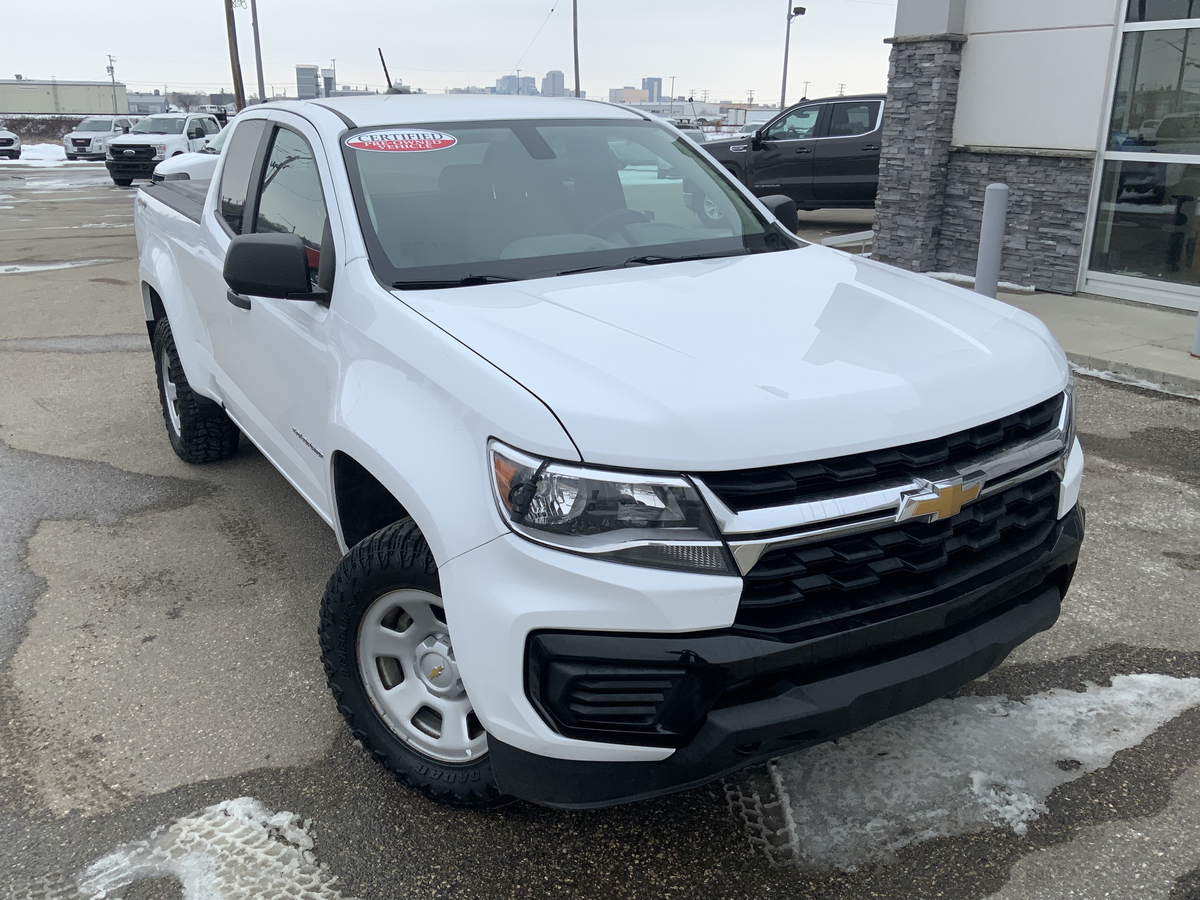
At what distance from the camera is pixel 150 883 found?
237 centimetres

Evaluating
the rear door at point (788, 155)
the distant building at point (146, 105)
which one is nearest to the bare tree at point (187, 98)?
the distant building at point (146, 105)

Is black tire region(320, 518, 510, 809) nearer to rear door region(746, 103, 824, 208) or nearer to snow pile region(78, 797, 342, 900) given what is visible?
snow pile region(78, 797, 342, 900)

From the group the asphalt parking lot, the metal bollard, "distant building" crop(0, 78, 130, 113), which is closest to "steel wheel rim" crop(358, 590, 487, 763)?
the asphalt parking lot

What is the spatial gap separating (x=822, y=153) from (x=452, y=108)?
11.8 m

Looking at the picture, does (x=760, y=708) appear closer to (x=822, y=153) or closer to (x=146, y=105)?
(x=822, y=153)

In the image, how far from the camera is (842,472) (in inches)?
81.1

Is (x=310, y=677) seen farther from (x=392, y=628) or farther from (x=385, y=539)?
(x=385, y=539)

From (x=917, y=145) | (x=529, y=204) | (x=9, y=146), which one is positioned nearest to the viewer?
(x=529, y=204)

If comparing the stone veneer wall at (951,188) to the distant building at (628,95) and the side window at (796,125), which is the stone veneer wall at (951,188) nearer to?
the side window at (796,125)

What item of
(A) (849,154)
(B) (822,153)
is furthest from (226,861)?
(B) (822,153)

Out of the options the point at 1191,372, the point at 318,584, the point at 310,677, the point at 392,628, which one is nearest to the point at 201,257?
the point at 318,584

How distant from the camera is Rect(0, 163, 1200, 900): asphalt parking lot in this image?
2.39 meters

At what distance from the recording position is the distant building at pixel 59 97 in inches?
3103

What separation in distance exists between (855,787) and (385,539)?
144cm
